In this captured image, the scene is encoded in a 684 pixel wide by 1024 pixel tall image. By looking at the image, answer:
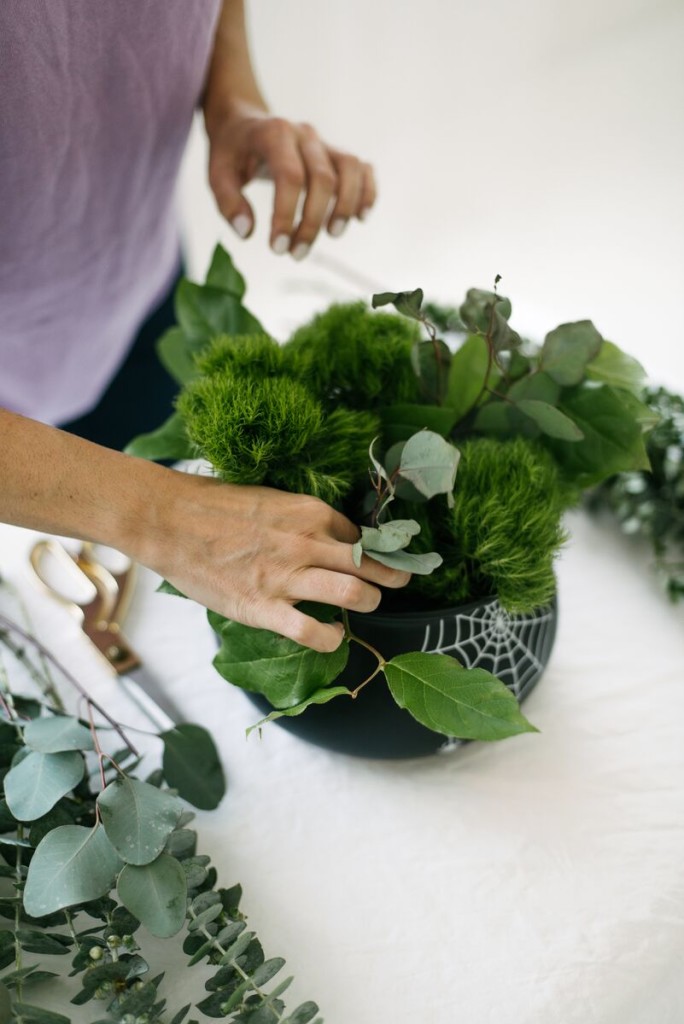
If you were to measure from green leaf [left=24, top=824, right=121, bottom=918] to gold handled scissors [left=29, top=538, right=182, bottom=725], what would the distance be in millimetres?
121

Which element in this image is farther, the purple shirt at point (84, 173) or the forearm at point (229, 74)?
the forearm at point (229, 74)

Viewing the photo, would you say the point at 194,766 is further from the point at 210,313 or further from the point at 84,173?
the point at 84,173

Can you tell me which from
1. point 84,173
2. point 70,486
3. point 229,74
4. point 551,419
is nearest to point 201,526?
point 70,486

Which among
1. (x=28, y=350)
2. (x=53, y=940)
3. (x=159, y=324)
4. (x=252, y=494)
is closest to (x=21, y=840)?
(x=53, y=940)

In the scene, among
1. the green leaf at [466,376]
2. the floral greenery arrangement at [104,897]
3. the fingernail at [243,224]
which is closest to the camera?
the floral greenery arrangement at [104,897]

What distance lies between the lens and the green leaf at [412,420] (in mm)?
345

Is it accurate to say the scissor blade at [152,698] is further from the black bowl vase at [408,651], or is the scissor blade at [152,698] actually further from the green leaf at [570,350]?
the green leaf at [570,350]

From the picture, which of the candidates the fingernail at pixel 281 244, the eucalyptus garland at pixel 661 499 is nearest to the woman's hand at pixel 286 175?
the fingernail at pixel 281 244

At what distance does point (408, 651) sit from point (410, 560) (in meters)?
0.05

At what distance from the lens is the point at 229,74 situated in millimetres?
528

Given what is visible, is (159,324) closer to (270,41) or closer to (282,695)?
(282,695)

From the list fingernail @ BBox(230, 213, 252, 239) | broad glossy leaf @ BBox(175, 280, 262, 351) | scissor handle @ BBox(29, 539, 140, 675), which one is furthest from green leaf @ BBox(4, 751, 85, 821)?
fingernail @ BBox(230, 213, 252, 239)

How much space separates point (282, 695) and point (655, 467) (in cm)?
32

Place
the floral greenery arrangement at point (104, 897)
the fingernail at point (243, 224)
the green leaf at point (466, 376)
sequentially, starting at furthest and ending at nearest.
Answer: the fingernail at point (243, 224) → the green leaf at point (466, 376) → the floral greenery arrangement at point (104, 897)
